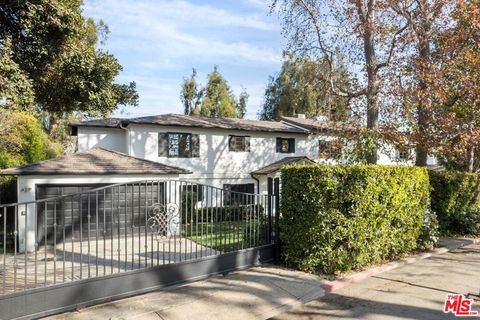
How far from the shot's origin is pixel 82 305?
5.62 m

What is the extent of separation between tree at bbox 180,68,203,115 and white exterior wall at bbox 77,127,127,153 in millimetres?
19267

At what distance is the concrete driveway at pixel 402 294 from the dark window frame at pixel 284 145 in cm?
1511

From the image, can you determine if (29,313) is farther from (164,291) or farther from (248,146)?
(248,146)

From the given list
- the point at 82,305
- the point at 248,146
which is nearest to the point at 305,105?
the point at 248,146

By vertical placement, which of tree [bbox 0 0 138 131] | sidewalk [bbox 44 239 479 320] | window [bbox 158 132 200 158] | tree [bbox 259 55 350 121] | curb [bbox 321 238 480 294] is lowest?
curb [bbox 321 238 480 294]

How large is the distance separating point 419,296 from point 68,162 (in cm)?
1261

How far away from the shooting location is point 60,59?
755cm

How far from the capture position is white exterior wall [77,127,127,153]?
20.7 meters

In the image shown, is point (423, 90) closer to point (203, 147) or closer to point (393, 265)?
point (393, 265)

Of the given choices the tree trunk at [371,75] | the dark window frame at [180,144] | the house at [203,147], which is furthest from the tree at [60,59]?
the dark window frame at [180,144]

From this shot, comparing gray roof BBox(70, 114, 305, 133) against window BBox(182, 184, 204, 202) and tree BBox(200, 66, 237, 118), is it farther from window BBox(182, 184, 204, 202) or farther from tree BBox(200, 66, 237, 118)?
tree BBox(200, 66, 237, 118)

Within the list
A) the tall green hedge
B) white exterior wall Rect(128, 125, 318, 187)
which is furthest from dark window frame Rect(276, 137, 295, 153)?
the tall green hedge

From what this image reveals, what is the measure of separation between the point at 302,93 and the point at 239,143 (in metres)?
12.4

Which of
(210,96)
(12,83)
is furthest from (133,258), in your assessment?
(210,96)
